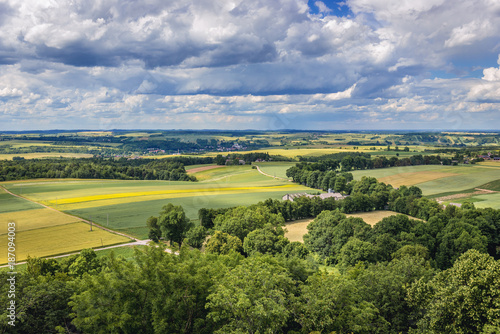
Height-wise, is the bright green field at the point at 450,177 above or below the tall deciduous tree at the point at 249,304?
below

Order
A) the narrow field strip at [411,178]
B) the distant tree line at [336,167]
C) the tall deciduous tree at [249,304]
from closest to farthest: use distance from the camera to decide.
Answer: the tall deciduous tree at [249,304] → the narrow field strip at [411,178] → the distant tree line at [336,167]

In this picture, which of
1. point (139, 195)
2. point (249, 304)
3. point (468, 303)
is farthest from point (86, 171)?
point (468, 303)

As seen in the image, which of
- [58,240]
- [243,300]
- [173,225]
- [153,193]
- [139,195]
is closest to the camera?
[243,300]

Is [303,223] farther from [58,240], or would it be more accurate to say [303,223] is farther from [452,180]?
[452,180]

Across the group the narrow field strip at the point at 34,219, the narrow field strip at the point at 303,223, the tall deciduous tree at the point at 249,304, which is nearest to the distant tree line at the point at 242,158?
the narrow field strip at the point at 303,223

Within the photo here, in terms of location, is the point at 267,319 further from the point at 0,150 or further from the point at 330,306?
the point at 0,150

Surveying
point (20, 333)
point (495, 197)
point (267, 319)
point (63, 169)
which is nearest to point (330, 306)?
point (267, 319)

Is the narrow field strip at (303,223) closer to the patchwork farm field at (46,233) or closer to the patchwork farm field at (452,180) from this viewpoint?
the patchwork farm field at (452,180)
